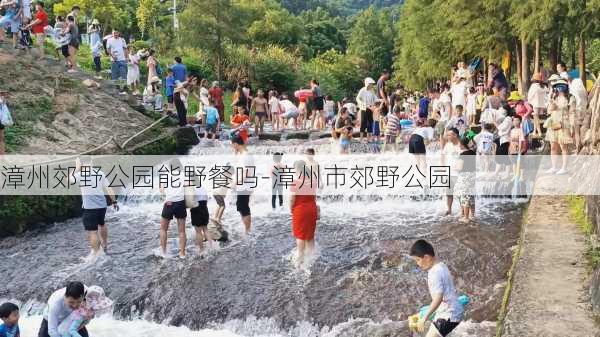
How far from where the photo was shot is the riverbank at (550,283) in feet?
21.3

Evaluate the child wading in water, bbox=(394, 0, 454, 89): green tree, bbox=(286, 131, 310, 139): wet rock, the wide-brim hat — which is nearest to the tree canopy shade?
bbox=(394, 0, 454, 89): green tree

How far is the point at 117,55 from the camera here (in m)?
20.2

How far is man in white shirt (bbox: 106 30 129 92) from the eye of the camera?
769 inches

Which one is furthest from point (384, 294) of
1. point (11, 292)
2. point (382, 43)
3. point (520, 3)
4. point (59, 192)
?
point (382, 43)

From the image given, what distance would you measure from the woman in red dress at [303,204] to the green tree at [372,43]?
6343 cm

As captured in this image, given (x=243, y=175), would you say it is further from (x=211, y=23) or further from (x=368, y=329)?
(x=211, y=23)

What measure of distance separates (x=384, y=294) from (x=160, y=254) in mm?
4051

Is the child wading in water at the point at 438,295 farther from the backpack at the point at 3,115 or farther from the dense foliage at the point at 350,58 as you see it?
the dense foliage at the point at 350,58

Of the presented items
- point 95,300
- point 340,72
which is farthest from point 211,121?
point 340,72

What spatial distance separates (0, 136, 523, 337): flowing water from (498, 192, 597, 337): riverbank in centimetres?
55

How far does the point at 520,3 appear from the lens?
22688mm

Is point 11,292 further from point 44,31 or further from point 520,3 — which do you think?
point 520,3

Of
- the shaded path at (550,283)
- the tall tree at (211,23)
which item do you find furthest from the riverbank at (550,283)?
the tall tree at (211,23)

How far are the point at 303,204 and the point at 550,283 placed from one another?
3.61 m
